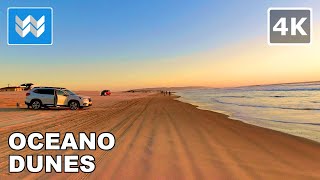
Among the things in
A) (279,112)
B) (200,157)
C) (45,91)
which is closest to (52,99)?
(45,91)

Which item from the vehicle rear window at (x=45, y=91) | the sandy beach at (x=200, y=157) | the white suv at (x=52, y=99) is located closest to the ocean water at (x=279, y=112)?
the sandy beach at (x=200, y=157)

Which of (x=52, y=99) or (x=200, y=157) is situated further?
(x=52, y=99)

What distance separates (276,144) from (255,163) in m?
2.76

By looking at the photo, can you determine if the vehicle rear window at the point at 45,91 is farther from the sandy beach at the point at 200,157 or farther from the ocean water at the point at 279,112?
the sandy beach at the point at 200,157

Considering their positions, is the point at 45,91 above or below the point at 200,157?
above

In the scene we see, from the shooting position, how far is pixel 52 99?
24.3 meters

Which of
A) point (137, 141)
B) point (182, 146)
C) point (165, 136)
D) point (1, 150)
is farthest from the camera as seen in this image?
point (165, 136)

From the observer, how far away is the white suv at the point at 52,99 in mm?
24361

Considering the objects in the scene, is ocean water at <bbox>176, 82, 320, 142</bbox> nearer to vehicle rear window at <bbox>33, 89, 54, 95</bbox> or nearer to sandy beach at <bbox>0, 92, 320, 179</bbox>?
sandy beach at <bbox>0, 92, 320, 179</bbox>

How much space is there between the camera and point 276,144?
8852 mm

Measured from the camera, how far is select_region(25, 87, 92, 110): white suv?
24361mm

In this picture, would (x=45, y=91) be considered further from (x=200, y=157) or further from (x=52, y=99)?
(x=200, y=157)

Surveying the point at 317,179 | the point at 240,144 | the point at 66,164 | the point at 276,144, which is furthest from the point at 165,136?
the point at 317,179

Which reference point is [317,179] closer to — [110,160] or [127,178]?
[127,178]
